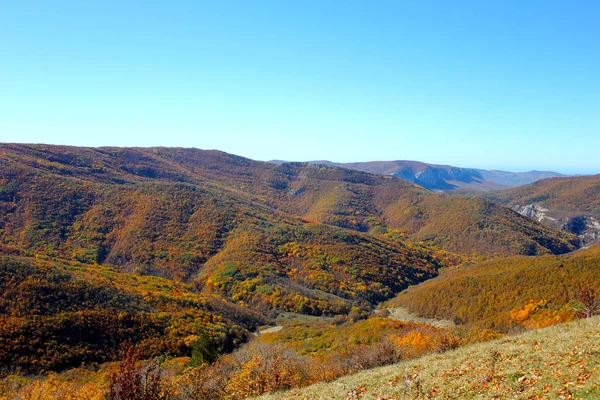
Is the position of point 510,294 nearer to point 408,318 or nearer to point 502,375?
point 408,318

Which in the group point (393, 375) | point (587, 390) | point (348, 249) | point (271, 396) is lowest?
point (348, 249)

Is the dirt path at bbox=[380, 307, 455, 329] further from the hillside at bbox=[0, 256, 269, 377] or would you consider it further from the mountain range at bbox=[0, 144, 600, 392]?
the hillside at bbox=[0, 256, 269, 377]

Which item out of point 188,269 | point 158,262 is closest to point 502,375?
point 188,269

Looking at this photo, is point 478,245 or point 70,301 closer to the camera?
point 70,301

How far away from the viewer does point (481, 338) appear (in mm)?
30766

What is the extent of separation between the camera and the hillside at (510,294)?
61094 millimetres

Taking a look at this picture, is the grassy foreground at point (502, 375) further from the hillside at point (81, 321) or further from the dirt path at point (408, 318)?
the dirt path at point (408, 318)

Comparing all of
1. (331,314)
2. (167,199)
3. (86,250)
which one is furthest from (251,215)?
(331,314)

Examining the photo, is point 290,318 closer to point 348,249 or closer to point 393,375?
point 348,249

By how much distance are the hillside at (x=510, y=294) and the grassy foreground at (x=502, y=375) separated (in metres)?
39.2

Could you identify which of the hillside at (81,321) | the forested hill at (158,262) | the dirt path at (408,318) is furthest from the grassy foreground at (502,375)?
the dirt path at (408,318)

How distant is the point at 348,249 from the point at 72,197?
101 metres

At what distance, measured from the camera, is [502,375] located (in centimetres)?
1572

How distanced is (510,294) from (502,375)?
223 feet
